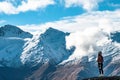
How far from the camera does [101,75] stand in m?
92.4

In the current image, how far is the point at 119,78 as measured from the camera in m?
89.8

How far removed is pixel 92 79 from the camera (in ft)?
312

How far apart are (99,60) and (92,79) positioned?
8.28 m

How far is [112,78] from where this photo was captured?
299 feet

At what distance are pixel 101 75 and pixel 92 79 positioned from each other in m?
3.45

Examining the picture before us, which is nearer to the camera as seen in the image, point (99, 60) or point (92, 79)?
point (99, 60)

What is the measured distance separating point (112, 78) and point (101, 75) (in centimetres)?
261

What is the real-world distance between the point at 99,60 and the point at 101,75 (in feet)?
17.7

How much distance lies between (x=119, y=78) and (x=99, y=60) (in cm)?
606

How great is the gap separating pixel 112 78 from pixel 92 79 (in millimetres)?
5652

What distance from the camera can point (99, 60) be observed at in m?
88.3

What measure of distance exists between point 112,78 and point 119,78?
191 cm

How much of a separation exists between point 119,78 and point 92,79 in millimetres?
7558
